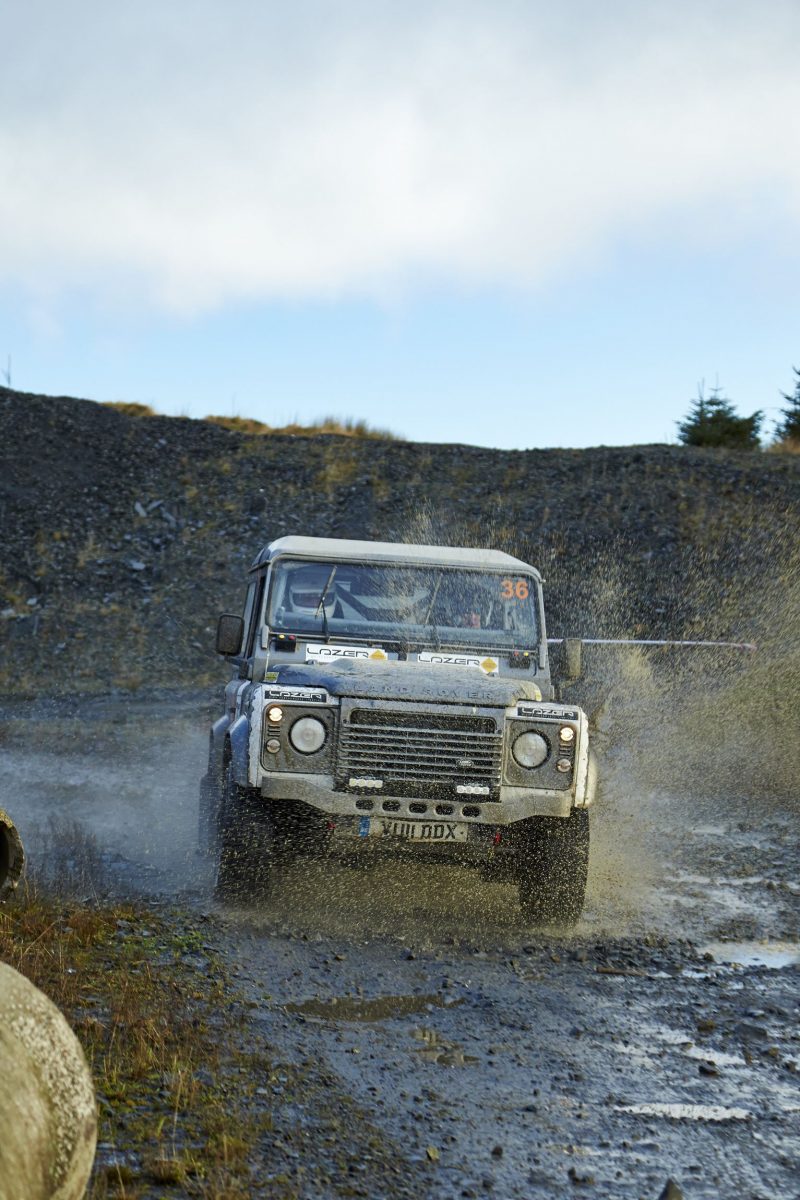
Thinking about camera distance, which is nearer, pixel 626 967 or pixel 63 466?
pixel 626 967

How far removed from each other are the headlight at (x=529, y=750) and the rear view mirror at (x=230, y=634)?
7.06ft

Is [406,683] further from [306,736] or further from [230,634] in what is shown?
[230,634]

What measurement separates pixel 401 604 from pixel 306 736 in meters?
1.51

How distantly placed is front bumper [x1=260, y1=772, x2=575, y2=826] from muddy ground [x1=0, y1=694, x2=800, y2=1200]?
62cm

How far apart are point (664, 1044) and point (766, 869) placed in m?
4.19

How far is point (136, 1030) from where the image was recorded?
14.9 ft

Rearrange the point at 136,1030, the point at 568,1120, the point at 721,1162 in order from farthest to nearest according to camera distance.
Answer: the point at 136,1030 → the point at 568,1120 → the point at 721,1162

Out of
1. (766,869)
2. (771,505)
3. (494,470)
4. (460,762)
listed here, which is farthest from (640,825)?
(494,470)

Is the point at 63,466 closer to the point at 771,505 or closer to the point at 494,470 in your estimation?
the point at 494,470

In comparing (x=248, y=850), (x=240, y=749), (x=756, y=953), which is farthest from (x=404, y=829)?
(x=756, y=953)

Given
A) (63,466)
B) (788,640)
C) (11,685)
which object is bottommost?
(11,685)

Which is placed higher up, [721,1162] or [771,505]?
[771,505]

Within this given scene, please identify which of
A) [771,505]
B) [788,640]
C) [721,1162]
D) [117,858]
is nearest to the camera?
[721,1162]

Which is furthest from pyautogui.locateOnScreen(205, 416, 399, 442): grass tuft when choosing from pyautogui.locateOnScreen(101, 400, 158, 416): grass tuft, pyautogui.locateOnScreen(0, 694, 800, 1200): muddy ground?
pyautogui.locateOnScreen(0, 694, 800, 1200): muddy ground
